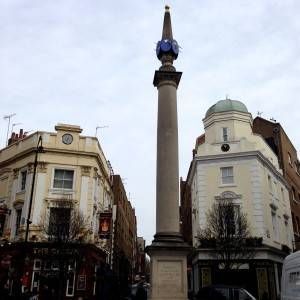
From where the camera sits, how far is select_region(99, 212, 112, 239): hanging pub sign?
1313 inches

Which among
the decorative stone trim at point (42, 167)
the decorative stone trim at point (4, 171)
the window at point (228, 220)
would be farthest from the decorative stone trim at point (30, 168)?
the window at point (228, 220)

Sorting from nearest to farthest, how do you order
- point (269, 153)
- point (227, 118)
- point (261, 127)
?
point (227, 118) < point (269, 153) < point (261, 127)

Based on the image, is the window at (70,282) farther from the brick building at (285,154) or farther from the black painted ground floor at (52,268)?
the brick building at (285,154)

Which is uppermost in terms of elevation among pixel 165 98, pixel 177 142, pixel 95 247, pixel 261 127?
pixel 261 127

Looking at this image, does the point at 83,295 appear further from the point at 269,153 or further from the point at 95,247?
the point at 269,153

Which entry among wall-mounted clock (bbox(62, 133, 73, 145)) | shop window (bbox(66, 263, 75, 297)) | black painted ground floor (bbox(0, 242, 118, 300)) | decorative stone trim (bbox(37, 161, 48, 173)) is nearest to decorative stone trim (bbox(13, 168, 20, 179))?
decorative stone trim (bbox(37, 161, 48, 173))

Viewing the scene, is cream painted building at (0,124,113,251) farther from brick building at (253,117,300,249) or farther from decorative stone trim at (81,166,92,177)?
brick building at (253,117,300,249)

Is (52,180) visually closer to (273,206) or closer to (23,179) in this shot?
(23,179)

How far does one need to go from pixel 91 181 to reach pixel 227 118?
1256 cm

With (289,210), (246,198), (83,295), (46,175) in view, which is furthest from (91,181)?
(289,210)

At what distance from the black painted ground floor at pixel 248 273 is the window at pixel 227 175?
5.80 meters

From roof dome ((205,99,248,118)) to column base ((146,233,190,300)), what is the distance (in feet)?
69.6

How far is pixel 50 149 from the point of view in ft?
111

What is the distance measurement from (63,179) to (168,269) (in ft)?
64.0
